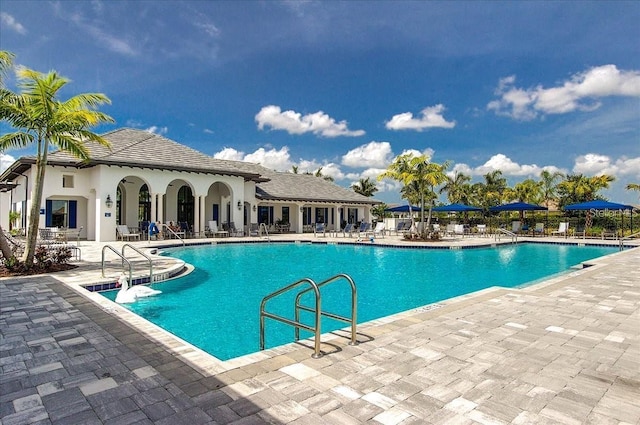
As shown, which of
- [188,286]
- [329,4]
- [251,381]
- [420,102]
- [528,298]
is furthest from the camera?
[420,102]

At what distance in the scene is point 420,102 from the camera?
30.7 m

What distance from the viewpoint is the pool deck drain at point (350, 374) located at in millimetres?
2906

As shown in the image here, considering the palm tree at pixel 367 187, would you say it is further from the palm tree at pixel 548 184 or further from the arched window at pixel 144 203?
the arched window at pixel 144 203

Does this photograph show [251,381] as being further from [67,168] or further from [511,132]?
[511,132]

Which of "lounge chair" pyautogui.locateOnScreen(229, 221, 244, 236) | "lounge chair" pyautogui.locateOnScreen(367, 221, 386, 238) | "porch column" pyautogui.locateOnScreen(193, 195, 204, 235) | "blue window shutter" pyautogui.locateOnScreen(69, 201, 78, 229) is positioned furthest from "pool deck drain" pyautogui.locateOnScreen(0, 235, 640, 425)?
"lounge chair" pyautogui.locateOnScreen(367, 221, 386, 238)

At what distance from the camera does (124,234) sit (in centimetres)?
2002

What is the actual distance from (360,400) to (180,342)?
7.99ft

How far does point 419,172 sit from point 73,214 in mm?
20616

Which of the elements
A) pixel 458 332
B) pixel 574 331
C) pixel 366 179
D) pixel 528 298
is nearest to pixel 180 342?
pixel 458 332

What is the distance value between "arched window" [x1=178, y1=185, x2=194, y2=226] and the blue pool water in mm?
8101

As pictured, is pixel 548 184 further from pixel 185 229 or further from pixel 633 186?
pixel 185 229

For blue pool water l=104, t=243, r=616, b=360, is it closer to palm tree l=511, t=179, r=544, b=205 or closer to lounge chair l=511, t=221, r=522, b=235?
lounge chair l=511, t=221, r=522, b=235

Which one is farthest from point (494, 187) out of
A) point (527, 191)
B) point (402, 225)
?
point (402, 225)

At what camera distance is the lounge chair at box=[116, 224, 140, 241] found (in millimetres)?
20120
